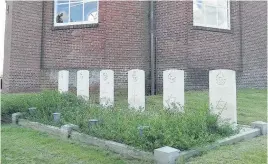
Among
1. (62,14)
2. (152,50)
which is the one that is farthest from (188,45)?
(62,14)

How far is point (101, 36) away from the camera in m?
11.2

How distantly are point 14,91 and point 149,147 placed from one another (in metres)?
8.44

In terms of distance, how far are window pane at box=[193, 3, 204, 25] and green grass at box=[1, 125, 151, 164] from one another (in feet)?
25.9

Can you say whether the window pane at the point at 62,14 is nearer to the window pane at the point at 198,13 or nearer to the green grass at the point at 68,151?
the window pane at the point at 198,13

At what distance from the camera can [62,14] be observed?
12.1 metres

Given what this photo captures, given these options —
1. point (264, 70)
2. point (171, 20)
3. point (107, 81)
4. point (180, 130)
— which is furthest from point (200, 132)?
point (264, 70)

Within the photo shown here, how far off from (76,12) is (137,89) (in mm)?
5968

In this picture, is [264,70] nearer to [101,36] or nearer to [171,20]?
[171,20]

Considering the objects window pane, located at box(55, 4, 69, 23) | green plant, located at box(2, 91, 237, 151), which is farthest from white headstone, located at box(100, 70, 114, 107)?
window pane, located at box(55, 4, 69, 23)

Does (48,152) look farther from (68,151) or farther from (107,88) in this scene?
(107,88)

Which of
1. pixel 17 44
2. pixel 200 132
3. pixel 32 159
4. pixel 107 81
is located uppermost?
pixel 17 44

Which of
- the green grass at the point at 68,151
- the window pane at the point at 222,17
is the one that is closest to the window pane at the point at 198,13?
the window pane at the point at 222,17

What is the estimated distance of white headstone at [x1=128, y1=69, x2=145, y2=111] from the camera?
723 centimetres

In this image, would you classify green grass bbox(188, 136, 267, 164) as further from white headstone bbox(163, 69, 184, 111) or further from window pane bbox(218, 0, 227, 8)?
window pane bbox(218, 0, 227, 8)
